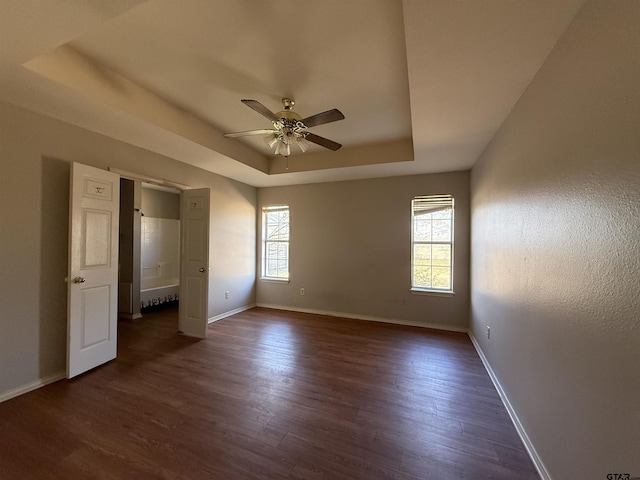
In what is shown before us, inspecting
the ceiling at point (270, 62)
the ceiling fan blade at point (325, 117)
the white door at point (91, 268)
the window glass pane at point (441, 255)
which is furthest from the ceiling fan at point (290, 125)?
the window glass pane at point (441, 255)

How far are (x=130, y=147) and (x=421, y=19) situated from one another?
3.40 meters

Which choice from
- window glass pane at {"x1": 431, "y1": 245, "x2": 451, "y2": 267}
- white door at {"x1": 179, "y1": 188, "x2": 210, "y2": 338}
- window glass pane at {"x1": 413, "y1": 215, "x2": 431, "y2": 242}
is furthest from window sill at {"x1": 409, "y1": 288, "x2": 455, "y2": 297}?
white door at {"x1": 179, "y1": 188, "x2": 210, "y2": 338}

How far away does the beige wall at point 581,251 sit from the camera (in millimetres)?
931

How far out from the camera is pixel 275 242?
17.6 feet

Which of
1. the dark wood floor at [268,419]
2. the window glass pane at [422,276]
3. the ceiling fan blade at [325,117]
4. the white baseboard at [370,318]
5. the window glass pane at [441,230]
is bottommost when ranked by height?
the dark wood floor at [268,419]

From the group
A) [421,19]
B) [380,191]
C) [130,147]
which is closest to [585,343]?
[421,19]

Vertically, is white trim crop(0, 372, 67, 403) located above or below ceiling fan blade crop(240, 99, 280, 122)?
below

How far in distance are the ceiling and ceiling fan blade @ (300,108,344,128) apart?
369 millimetres

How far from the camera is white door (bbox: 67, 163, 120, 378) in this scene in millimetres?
2479

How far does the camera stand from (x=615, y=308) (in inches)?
38.9

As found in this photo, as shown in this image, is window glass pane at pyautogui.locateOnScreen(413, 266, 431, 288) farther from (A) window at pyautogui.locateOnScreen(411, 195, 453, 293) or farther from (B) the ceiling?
(B) the ceiling

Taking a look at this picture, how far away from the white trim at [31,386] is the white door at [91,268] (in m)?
0.13

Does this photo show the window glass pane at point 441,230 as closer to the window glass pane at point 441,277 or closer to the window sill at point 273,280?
the window glass pane at point 441,277

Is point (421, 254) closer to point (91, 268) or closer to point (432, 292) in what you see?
point (432, 292)
